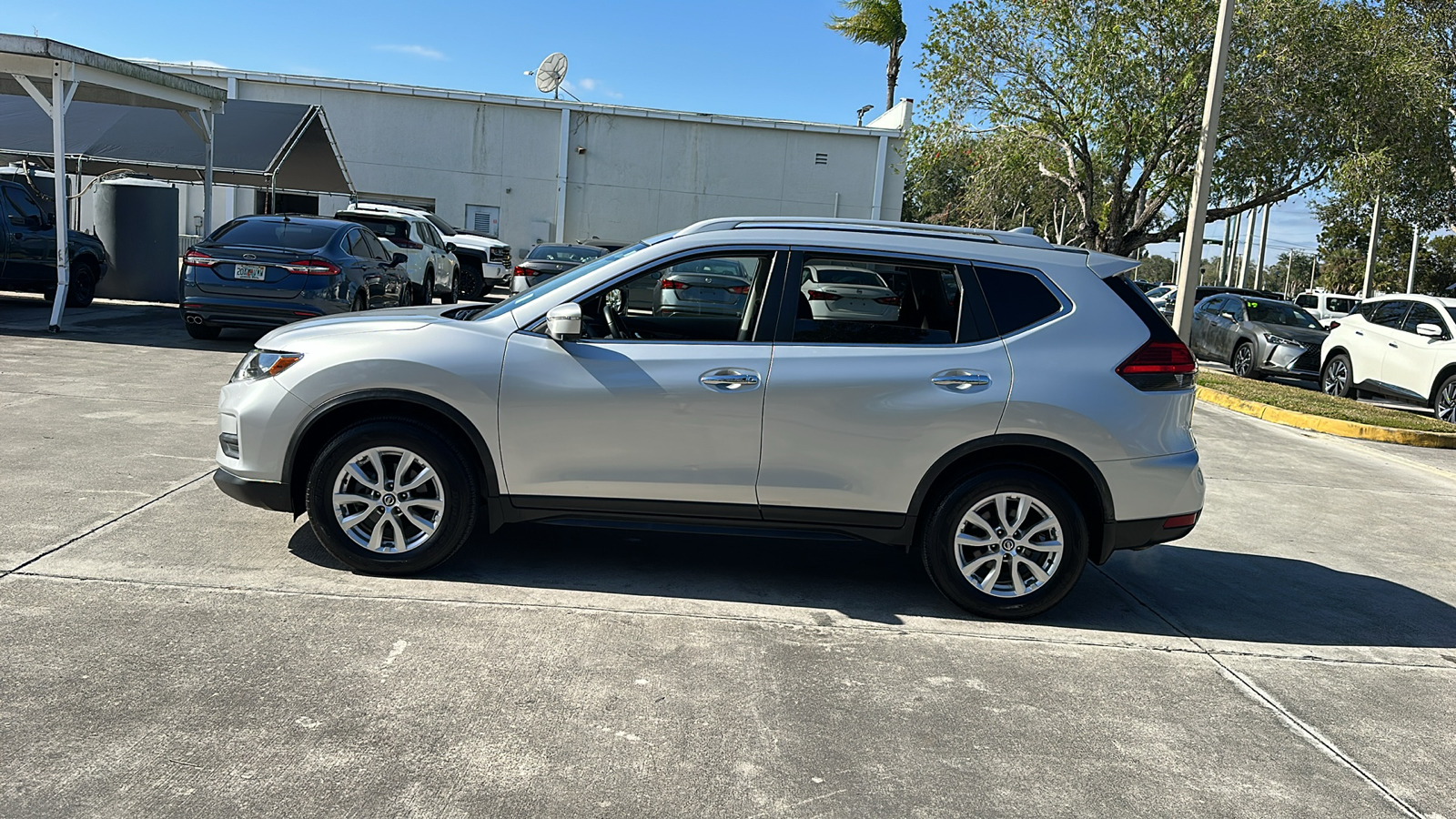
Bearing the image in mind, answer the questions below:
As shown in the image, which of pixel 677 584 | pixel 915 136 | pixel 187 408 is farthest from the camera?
pixel 915 136

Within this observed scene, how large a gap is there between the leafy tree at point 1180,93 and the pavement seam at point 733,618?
17.3 metres

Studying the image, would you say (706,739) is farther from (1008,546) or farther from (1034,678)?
(1008,546)


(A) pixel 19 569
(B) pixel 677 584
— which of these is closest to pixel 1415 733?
(B) pixel 677 584

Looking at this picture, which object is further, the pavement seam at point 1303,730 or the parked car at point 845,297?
the parked car at point 845,297

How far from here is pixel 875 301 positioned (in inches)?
202

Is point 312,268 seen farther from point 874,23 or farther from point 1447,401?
point 874,23

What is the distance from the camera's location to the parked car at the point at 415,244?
1811 cm

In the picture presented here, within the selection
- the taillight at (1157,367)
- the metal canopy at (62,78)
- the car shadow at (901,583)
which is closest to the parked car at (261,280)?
the metal canopy at (62,78)

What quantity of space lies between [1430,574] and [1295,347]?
39.5 feet

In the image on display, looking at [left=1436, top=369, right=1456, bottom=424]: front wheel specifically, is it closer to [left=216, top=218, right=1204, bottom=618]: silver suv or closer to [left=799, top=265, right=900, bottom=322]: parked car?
[left=216, top=218, right=1204, bottom=618]: silver suv

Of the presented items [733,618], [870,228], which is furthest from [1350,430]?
[733,618]

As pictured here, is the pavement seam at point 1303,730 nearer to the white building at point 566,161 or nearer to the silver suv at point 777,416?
the silver suv at point 777,416

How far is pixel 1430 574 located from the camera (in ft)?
21.8

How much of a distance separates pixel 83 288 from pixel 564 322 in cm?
1475
